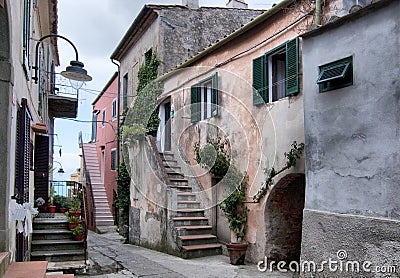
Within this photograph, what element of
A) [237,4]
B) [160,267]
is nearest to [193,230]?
[160,267]

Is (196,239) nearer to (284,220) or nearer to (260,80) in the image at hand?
(284,220)

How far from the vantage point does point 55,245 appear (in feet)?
30.2

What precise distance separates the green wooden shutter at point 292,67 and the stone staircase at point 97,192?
13425 millimetres

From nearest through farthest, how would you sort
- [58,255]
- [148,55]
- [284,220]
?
[284,220], [58,255], [148,55]

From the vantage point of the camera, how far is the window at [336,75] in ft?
18.2

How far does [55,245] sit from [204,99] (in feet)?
18.3

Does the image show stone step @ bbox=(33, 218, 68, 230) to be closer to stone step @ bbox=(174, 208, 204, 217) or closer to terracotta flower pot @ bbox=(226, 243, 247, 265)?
stone step @ bbox=(174, 208, 204, 217)

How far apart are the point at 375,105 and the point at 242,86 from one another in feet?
15.3

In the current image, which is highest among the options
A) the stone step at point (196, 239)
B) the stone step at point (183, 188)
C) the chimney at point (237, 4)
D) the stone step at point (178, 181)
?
the chimney at point (237, 4)

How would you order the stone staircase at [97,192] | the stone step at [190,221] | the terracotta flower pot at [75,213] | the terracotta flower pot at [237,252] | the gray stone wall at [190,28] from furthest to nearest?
1. the stone staircase at [97,192]
2. the gray stone wall at [190,28]
3. the stone step at [190,221]
4. the terracotta flower pot at [75,213]
5. the terracotta flower pot at [237,252]

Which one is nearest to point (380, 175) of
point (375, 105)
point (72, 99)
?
point (375, 105)

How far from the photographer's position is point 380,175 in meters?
5.07

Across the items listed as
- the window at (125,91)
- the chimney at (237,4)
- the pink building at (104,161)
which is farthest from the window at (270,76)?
the window at (125,91)

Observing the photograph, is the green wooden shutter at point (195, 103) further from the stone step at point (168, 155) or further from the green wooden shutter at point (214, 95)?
the stone step at point (168, 155)
